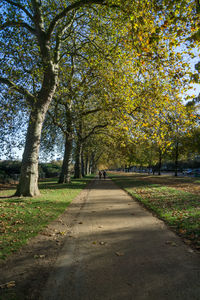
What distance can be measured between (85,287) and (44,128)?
17.0 meters

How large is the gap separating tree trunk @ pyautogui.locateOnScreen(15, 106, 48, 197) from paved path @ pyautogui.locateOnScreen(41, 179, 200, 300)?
5835 millimetres

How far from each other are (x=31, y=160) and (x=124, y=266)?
861 cm

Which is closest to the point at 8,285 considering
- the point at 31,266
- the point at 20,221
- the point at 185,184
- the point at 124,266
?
the point at 31,266

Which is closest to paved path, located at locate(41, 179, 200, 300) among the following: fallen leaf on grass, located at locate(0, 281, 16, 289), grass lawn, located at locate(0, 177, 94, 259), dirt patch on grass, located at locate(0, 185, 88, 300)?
dirt patch on grass, located at locate(0, 185, 88, 300)

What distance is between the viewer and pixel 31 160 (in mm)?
11008

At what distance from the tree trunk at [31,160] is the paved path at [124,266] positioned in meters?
5.84

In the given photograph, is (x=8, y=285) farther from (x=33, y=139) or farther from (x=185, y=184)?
(x=185, y=184)

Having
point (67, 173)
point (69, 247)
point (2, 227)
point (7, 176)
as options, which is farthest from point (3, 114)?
point (7, 176)

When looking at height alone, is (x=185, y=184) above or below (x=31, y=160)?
below

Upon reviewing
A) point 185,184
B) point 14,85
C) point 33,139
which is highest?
point 14,85

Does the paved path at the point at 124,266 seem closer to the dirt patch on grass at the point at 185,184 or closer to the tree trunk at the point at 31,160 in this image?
A: the tree trunk at the point at 31,160

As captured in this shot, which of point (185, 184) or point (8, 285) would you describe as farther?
point (185, 184)

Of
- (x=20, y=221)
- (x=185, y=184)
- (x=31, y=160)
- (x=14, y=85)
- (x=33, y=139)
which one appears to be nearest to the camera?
(x=20, y=221)

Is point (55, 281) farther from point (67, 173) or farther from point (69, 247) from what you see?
point (67, 173)
